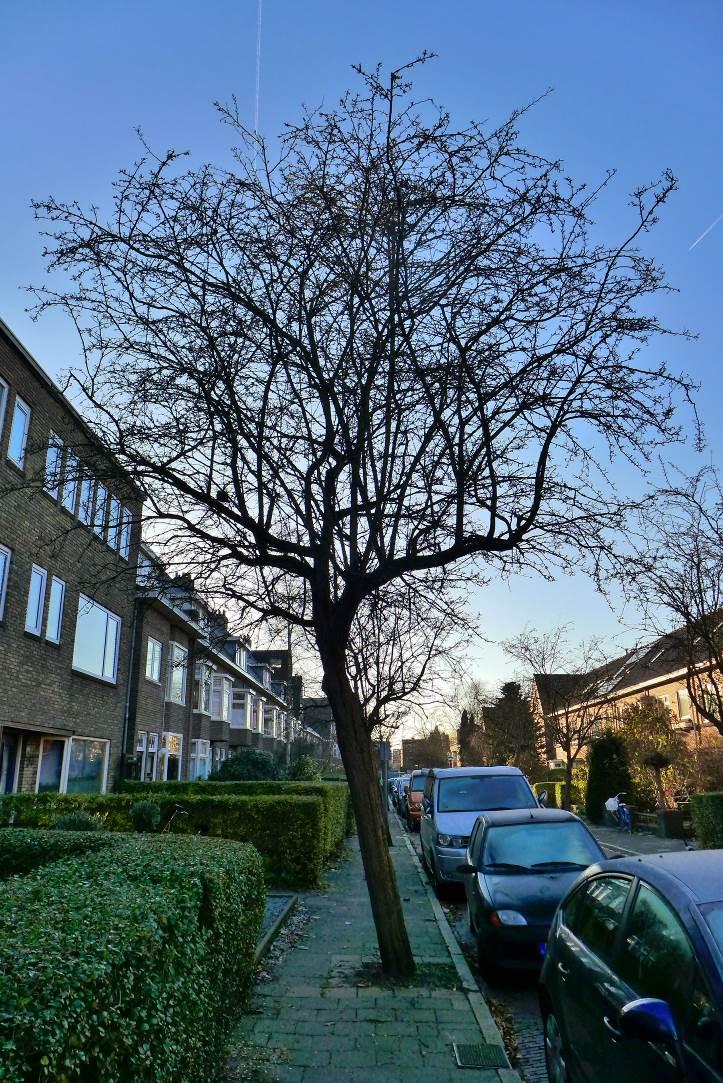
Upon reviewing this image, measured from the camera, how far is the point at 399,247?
7.24 metres

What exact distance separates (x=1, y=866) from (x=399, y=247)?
22.3ft

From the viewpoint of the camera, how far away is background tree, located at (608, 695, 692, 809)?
85.1ft

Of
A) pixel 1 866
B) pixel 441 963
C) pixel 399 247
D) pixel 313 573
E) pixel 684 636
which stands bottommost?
pixel 441 963

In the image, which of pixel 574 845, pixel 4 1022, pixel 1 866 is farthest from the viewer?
pixel 574 845

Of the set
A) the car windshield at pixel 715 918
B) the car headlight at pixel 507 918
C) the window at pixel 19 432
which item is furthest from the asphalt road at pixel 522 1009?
the window at pixel 19 432

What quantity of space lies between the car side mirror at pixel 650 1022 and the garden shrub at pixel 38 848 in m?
5.12

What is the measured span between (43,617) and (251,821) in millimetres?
6680

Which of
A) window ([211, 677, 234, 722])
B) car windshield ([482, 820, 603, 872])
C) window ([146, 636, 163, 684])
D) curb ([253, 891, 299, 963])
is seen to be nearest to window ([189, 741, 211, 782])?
window ([211, 677, 234, 722])

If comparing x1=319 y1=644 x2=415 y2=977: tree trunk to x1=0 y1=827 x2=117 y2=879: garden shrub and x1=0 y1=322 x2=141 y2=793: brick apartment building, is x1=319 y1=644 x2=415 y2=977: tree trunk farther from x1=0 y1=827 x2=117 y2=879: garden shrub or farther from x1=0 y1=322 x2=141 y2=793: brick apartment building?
x1=0 y1=322 x2=141 y2=793: brick apartment building

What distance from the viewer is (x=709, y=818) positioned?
56.7ft

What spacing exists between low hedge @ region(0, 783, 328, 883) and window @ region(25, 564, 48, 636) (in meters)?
3.79

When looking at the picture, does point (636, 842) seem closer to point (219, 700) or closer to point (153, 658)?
point (153, 658)

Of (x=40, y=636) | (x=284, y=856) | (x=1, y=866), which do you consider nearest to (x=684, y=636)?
(x=284, y=856)

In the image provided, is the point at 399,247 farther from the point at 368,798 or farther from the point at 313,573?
the point at 368,798
